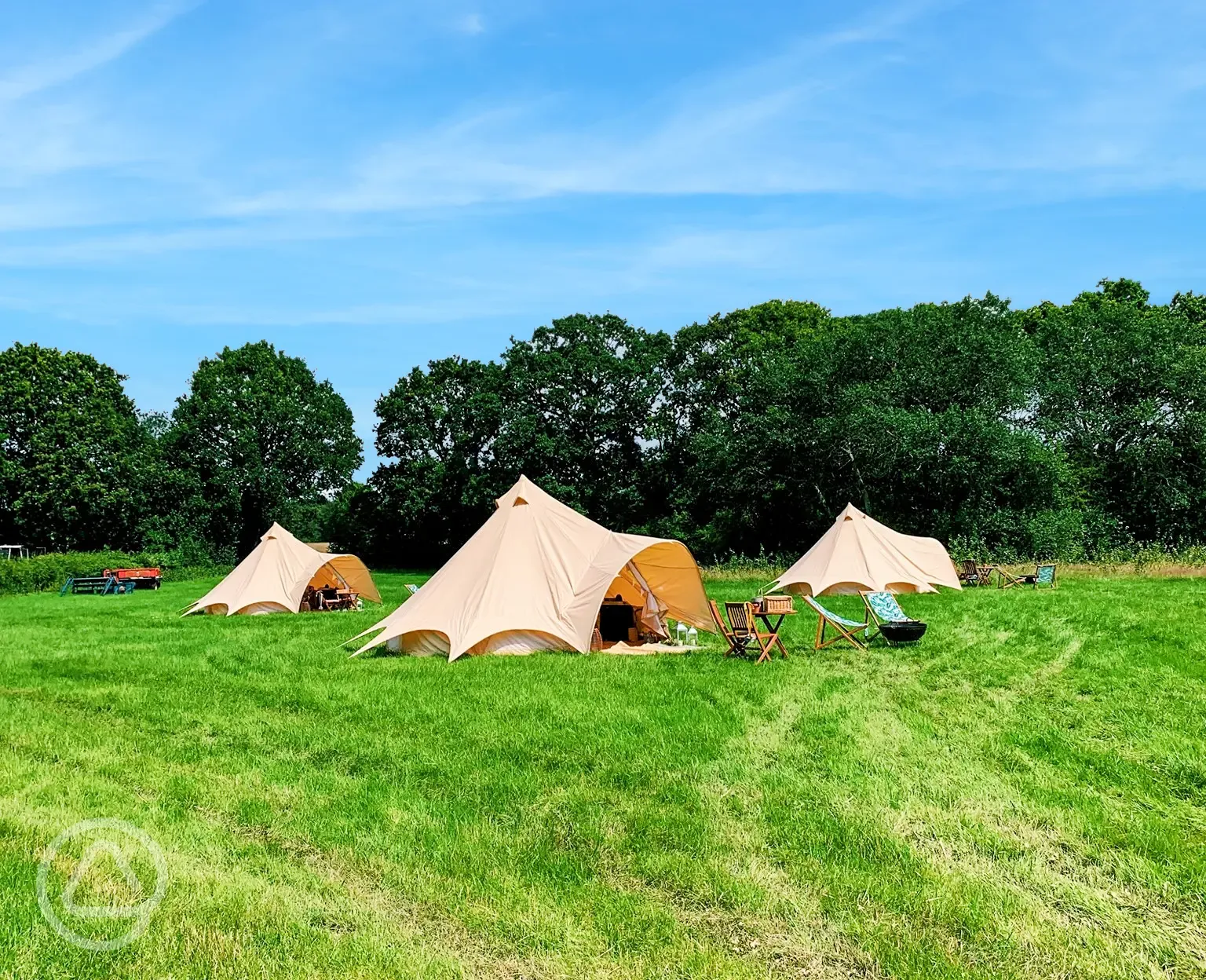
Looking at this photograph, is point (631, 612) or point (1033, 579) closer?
point (631, 612)

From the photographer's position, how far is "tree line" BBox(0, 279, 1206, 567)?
2939 centimetres

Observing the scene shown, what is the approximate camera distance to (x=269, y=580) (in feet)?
68.9

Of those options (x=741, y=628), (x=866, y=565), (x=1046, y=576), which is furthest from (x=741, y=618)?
(x=1046, y=576)

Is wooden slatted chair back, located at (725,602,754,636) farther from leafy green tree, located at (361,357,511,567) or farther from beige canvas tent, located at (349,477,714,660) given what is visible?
leafy green tree, located at (361,357,511,567)

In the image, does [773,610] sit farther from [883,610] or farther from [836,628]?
[883,610]

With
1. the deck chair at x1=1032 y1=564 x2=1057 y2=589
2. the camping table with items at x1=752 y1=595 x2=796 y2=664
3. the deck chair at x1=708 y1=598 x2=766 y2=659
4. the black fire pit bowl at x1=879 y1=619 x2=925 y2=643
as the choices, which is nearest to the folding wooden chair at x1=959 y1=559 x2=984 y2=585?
the deck chair at x1=1032 y1=564 x2=1057 y2=589

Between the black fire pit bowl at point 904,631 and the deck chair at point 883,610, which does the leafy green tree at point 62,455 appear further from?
the black fire pit bowl at point 904,631

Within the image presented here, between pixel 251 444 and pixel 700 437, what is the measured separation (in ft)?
70.7

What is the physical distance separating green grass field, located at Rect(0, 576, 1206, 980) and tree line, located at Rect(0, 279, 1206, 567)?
19.4 m

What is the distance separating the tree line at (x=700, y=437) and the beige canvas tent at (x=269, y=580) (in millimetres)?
15965

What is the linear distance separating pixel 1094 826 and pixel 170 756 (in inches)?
262

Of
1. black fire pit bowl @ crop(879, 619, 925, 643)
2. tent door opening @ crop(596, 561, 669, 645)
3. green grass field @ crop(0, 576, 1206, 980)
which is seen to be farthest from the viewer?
tent door opening @ crop(596, 561, 669, 645)

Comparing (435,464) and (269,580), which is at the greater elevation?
(435,464)
